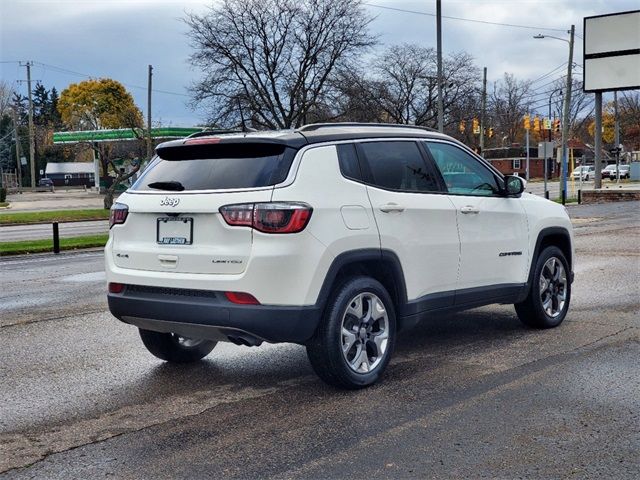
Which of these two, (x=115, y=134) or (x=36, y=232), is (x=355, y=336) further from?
(x=115, y=134)

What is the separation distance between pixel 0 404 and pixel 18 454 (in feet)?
3.72

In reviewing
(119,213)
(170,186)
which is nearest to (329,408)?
(170,186)

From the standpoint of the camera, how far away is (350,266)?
5.73 meters

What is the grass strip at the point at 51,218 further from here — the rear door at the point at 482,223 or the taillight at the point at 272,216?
the taillight at the point at 272,216

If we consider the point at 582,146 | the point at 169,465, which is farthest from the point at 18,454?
the point at 582,146

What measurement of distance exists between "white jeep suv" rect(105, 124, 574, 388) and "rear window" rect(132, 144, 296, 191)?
1 cm

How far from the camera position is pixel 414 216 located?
6184 mm

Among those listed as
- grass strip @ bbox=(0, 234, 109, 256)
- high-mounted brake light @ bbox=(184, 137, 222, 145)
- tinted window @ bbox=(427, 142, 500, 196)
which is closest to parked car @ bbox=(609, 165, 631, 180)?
grass strip @ bbox=(0, 234, 109, 256)

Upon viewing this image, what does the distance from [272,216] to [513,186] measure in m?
2.97

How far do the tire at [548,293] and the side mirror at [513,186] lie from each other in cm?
77

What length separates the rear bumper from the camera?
5254 mm

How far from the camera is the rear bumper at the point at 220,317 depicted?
5.25 m

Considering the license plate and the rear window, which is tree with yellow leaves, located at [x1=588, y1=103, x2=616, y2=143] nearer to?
the rear window

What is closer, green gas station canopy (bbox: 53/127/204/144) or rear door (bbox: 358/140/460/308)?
rear door (bbox: 358/140/460/308)
